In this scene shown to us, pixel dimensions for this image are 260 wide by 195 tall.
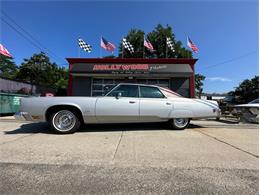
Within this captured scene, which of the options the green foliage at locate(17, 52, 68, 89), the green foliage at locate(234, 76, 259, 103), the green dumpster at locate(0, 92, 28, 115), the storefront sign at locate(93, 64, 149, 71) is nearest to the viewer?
the green dumpster at locate(0, 92, 28, 115)

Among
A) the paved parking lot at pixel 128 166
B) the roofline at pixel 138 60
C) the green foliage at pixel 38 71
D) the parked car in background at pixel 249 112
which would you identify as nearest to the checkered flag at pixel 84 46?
the roofline at pixel 138 60

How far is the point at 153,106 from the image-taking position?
6.06 meters

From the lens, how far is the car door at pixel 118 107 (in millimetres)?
5801

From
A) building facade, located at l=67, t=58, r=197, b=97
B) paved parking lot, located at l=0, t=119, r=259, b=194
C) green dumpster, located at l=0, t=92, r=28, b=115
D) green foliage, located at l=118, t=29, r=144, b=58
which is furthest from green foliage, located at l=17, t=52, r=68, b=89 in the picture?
paved parking lot, located at l=0, t=119, r=259, b=194

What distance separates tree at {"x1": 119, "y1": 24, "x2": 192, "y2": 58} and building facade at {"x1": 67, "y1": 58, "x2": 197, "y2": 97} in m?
17.9

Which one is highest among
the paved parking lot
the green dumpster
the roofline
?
the roofline

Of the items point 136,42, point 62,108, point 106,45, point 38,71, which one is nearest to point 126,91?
point 62,108

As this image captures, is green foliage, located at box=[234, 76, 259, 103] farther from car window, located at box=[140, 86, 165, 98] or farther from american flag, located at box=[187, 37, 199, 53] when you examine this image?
car window, located at box=[140, 86, 165, 98]

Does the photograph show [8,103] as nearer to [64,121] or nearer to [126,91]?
[64,121]

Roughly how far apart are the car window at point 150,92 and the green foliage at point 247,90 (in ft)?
139

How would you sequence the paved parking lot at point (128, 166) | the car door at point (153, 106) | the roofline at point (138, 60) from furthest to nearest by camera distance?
the roofline at point (138, 60), the car door at point (153, 106), the paved parking lot at point (128, 166)

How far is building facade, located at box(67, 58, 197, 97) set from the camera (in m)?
16.1

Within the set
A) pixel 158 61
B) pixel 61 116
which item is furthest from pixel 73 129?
pixel 158 61

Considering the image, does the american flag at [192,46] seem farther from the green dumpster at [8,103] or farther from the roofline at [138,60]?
the green dumpster at [8,103]
